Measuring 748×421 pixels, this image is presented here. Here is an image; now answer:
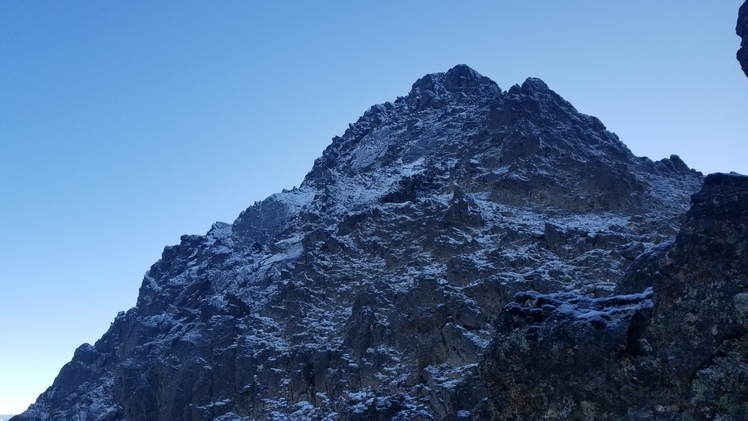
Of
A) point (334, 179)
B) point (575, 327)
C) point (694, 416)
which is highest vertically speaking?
point (334, 179)

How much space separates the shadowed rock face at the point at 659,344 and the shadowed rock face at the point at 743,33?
20.0 meters

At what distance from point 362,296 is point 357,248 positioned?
10736mm

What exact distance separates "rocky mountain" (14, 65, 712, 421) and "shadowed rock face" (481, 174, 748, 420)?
3024 cm

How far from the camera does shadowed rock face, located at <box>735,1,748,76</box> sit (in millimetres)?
32062

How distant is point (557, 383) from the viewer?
15516 millimetres

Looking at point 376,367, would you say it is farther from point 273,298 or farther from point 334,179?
point 334,179

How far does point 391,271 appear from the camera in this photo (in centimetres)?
6588

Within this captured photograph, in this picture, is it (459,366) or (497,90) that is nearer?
(459,366)

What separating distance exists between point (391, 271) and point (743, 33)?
39.5 metres

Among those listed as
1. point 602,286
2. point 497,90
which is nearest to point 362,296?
point 602,286

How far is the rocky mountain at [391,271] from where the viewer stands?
54.4 metres

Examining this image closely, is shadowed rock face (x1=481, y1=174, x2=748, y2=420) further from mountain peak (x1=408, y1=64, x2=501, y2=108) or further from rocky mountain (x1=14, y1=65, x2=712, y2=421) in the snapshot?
mountain peak (x1=408, y1=64, x2=501, y2=108)

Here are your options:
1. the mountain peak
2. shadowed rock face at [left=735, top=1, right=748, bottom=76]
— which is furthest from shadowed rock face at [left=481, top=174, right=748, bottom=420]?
the mountain peak

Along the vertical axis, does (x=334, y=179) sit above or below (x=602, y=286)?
above
